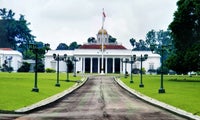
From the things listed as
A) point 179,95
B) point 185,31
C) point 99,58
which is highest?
point 185,31

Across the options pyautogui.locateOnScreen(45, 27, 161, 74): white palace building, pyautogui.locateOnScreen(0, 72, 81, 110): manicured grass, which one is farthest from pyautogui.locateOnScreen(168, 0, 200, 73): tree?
pyautogui.locateOnScreen(45, 27, 161, 74): white palace building

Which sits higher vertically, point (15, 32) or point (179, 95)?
point (15, 32)

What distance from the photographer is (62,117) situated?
20.7 meters

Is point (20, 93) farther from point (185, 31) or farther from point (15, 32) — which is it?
point (15, 32)

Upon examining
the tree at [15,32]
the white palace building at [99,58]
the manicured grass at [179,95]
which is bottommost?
the manicured grass at [179,95]

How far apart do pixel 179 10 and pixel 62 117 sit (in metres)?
56.8

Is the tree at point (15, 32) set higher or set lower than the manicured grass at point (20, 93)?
higher

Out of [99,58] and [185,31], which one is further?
[99,58]

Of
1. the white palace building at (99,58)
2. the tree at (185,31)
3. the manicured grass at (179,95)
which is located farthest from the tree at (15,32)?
the manicured grass at (179,95)

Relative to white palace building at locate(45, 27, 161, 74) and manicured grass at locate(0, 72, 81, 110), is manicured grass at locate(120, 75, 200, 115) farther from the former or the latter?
white palace building at locate(45, 27, 161, 74)

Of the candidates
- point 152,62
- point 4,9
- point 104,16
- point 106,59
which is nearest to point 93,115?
point 104,16

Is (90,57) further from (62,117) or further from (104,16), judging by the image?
(62,117)

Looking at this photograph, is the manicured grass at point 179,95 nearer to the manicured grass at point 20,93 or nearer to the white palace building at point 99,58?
the manicured grass at point 20,93

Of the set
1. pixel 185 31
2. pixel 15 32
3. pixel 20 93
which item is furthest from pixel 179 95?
pixel 15 32
